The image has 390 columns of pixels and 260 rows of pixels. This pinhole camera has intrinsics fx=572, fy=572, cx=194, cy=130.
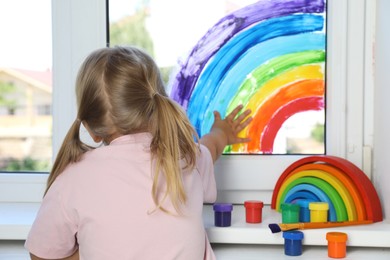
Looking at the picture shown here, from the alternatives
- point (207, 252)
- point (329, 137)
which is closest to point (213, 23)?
point (329, 137)

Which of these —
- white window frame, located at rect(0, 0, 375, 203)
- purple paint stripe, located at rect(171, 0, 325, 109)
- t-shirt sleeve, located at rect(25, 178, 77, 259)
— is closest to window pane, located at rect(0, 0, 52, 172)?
white window frame, located at rect(0, 0, 375, 203)

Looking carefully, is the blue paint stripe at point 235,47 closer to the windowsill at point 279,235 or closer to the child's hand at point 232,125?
the child's hand at point 232,125

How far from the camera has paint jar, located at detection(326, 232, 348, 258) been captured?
98 centimetres

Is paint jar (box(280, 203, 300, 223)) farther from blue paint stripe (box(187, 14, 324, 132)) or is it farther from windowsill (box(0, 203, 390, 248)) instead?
blue paint stripe (box(187, 14, 324, 132))

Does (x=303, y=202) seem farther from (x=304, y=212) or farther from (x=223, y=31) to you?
(x=223, y=31)

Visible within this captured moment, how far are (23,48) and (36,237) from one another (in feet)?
1.88

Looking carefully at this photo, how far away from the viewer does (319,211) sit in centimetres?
106

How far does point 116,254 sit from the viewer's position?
3.00 ft

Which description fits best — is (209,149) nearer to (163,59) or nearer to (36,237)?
(163,59)

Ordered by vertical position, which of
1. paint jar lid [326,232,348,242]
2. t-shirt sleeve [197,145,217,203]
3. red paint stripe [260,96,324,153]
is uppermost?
red paint stripe [260,96,324,153]

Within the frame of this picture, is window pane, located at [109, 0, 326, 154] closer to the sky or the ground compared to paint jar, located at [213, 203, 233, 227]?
closer to the sky

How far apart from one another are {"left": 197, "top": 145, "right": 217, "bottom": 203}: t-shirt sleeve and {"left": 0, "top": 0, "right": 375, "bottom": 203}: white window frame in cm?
19

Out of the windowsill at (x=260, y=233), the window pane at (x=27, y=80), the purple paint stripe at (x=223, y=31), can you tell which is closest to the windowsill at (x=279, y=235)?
the windowsill at (x=260, y=233)

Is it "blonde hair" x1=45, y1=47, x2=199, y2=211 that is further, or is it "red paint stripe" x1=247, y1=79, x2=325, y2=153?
"red paint stripe" x1=247, y1=79, x2=325, y2=153
